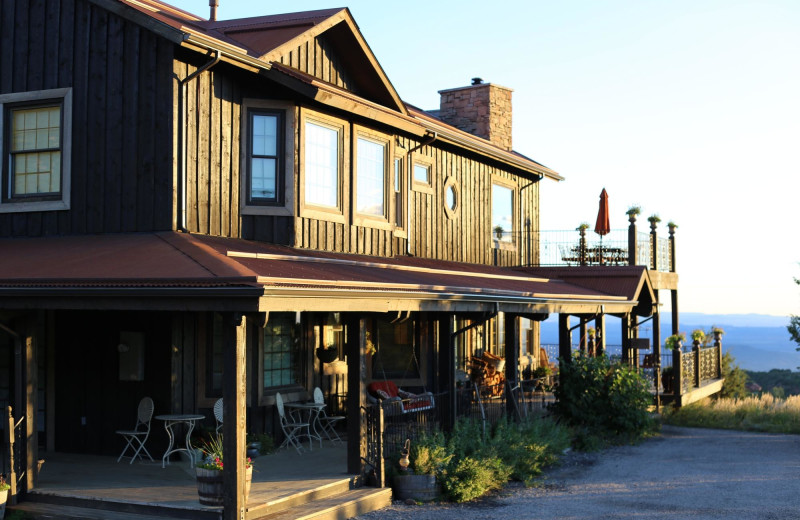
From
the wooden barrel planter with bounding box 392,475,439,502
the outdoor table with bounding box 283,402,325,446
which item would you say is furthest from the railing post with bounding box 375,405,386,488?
the outdoor table with bounding box 283,402,325,446

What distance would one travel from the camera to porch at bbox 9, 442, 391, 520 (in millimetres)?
9555

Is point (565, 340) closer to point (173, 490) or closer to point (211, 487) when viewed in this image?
point (173, 490)

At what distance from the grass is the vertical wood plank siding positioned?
13895 millimetres

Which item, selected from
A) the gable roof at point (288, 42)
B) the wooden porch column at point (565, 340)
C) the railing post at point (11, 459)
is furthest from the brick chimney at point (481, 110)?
the railing post at point (11, 459)

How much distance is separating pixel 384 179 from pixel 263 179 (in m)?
2.98

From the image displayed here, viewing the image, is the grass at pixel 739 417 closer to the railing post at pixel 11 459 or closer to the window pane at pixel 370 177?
the window pane at pixel 370 177

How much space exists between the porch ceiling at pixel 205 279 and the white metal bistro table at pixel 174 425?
88.7 inches

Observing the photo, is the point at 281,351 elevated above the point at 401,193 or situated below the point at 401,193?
below

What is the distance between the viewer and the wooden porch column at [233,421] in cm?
905

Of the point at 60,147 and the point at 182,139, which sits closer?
the point at 182,139

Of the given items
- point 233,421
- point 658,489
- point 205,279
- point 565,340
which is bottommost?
point 658,489

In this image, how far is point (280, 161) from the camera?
13352mm

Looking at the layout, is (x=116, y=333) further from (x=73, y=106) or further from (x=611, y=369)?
(x=611, y=369)

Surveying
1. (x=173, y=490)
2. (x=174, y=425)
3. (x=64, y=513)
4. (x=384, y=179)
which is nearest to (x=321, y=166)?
(x=384, y=179)
